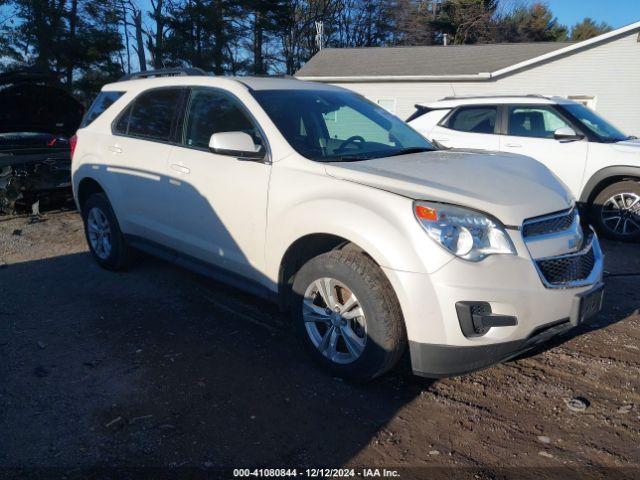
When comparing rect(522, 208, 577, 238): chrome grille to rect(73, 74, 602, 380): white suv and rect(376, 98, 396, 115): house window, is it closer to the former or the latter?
rect(73, 74, 602, 380): white suv

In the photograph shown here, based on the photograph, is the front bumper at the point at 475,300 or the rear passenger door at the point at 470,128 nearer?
the front bumper at the point at 475,300

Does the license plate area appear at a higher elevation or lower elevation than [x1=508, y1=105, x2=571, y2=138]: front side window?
lower

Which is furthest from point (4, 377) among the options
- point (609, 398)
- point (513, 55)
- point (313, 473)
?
point (513, 55)

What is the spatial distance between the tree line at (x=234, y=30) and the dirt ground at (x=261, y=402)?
1248cm

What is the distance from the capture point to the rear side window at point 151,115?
4691 mm

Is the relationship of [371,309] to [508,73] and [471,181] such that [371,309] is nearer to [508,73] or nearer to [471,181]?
[471,181]

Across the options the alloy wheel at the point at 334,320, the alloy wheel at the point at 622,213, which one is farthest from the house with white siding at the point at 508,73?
the alloy wheel at the point at 334,320

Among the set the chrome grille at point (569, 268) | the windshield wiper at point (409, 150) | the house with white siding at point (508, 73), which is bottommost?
the chrome grille at point (569, 268)

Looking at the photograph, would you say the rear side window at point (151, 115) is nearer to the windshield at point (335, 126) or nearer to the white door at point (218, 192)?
the white door at point (218, 192)

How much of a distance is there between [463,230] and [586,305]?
0.89 meters

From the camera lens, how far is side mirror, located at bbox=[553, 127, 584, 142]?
23.4ft

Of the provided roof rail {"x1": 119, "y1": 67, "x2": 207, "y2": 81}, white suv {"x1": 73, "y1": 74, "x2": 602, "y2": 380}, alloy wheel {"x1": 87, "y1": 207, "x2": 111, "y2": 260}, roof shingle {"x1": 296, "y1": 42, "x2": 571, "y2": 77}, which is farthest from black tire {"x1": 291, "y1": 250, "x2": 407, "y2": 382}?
roof shingle {"x1": 296, "y1": 42, "x2": 571, "y2": 77}

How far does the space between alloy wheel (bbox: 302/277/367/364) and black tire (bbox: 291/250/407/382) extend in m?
0.05

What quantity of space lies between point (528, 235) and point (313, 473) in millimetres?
1694
